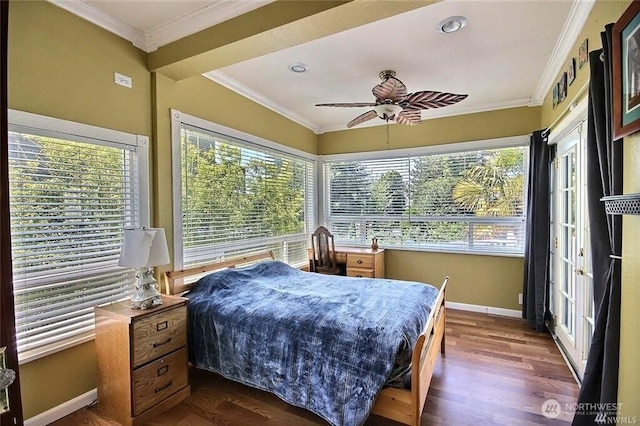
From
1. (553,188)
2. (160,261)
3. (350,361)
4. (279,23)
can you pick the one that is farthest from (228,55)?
(553,188)

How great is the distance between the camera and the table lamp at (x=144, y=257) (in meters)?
2.06

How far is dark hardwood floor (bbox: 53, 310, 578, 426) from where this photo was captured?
207 cm

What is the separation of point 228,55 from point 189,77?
0.66 meters

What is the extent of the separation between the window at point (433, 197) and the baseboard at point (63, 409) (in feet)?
11.9

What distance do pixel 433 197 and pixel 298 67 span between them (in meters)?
2.60

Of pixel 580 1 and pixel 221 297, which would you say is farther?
pixel 221 297

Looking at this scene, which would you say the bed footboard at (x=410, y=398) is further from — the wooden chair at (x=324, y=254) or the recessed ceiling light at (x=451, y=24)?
the wooden chair at (x=324, y=254)

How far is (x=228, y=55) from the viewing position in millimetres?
2365

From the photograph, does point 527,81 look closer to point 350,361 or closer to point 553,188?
point 553,188

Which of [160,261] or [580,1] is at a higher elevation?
[580,1]

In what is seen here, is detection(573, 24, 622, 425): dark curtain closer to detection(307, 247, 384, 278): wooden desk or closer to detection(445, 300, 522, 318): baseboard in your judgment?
detection(445, 300, 522, 318): baseboard

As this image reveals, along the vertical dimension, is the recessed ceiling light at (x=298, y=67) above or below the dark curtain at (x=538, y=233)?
above

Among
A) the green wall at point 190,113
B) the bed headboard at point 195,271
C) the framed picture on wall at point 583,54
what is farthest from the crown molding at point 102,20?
the framed picture on wall at point 583,54

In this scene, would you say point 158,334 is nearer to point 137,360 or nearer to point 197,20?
point 137,360
